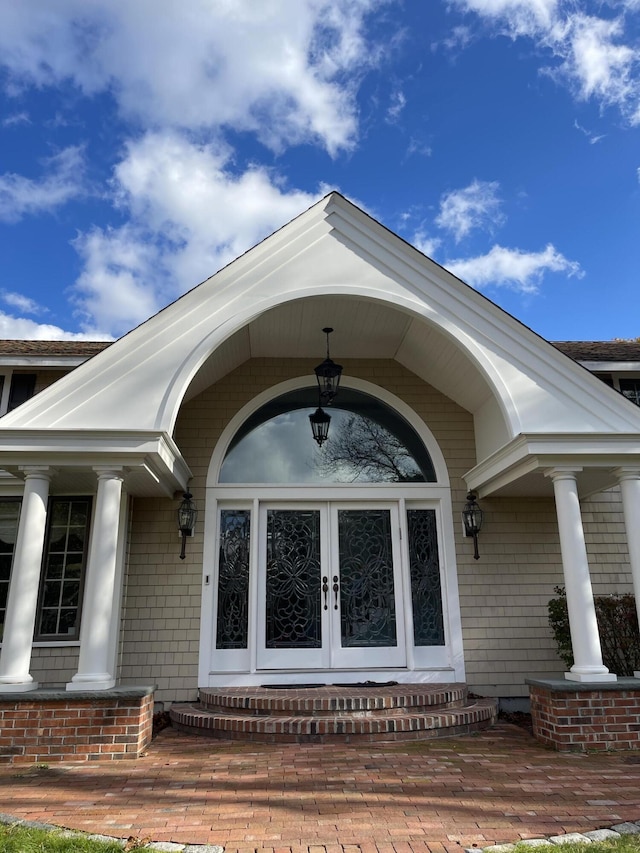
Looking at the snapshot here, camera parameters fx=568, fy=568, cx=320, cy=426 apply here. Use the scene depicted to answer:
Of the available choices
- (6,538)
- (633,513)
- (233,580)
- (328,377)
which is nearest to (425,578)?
(233,580)

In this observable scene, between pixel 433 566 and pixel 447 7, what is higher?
pixel 447 7

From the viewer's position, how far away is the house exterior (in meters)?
5.72

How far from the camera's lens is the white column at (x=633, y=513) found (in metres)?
5.82

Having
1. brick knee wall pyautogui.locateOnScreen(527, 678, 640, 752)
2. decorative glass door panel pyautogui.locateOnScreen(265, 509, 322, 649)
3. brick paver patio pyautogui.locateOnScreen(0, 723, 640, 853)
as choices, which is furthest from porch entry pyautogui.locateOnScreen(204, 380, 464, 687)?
brick knee wall pyautogui.locateOnScreen(527, 678, 640, 752)

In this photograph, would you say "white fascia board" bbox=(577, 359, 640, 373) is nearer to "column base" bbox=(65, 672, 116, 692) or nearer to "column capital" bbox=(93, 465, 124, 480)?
"column capital" bbox=(93, 465, 124, 480)

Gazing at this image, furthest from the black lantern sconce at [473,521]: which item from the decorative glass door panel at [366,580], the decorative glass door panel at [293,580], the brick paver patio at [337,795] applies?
the brick paver patio at [337,795]

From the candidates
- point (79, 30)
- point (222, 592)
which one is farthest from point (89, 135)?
point (222, 592)

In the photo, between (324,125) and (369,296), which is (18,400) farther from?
(324,125)

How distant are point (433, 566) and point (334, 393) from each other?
2548mm

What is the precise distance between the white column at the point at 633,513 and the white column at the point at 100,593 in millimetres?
5208

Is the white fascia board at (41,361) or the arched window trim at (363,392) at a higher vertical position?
the white fascia board at (41,361)

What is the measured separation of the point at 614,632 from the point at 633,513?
4.96 ft

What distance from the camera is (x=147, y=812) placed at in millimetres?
3574

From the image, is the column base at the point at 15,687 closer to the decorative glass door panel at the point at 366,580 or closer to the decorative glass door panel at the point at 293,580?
the decorative glass door panel at the point at 293,580
